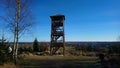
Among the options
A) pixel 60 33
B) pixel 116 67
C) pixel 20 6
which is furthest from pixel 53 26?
pixel 116 67

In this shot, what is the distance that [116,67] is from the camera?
54.3ft

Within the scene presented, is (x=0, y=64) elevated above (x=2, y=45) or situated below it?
below

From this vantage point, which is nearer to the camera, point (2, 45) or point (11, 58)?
point (2, 45)

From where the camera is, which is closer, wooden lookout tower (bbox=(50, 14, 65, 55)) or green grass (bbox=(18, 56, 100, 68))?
green grass (bbox=(18, 56, 100, 68))

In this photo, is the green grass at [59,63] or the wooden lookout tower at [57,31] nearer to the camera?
the green grass at [59,63]

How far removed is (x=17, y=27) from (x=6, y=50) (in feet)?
8.42

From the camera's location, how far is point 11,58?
808 inches

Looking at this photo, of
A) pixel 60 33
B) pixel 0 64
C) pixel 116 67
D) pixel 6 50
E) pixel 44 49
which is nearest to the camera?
pixel 116 67

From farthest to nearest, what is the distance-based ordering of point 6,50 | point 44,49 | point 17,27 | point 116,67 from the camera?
1. point 44,49
2. point 17,27
3. point 6,50
4. point 116,67

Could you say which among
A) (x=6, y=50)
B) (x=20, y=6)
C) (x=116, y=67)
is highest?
(x=20, y=6)

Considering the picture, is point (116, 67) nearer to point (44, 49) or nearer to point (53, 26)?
point (53, 26)

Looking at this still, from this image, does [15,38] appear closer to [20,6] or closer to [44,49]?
[20,6]

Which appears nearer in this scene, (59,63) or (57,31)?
(59,63)

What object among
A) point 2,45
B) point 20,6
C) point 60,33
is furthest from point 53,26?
point 2,45
